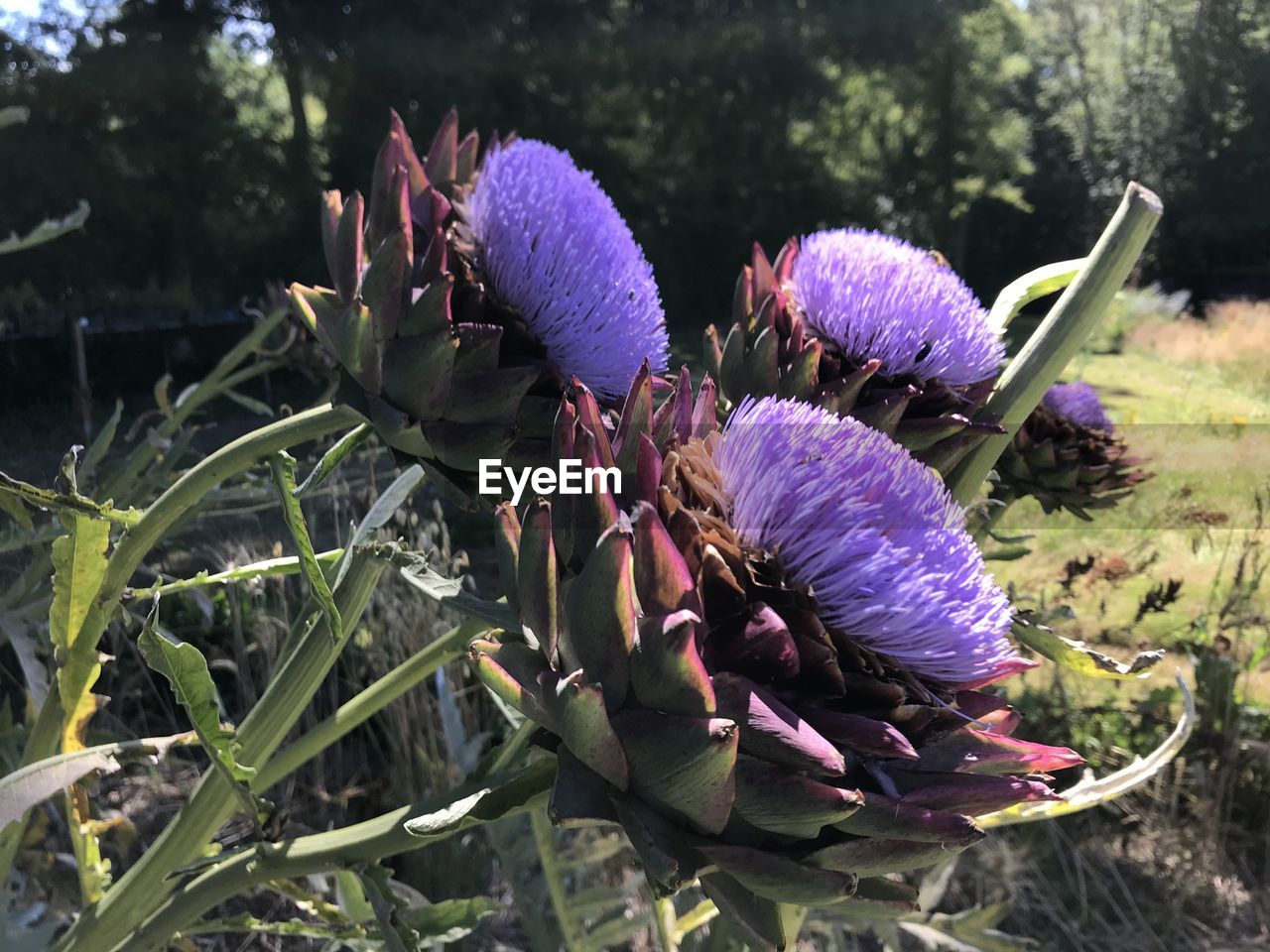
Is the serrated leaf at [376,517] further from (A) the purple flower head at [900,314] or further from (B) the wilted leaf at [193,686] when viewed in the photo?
(A) the purple flower head at [900,314]

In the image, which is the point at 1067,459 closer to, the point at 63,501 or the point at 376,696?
the point at 376,696

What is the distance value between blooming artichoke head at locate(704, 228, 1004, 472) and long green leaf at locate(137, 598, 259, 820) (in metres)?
0.30

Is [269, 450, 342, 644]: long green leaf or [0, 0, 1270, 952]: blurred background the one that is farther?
[0, 0, 1270, 952]: blurred background

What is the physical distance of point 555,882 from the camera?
1.88 ft

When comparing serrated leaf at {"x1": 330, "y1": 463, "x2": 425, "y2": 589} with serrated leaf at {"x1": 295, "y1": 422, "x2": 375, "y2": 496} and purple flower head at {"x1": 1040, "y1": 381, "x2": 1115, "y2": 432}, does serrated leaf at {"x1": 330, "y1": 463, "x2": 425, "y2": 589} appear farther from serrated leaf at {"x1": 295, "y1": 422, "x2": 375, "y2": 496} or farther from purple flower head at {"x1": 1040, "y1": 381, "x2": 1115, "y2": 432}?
purple flower head at {"x1": 1040, "y1": 381, "x2": 1115, "y2": 432}

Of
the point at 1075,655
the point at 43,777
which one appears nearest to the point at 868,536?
the point at 1075,655

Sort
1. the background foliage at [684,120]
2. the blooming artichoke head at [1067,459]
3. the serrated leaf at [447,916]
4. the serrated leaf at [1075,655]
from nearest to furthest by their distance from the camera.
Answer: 1. the serrated leaf at [1075,655]
2. the serrated leaf at [447,916]
3. the blooming artichoke head at [1067,459]
4. the background foliage at [684,120]

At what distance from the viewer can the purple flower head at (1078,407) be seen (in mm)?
804

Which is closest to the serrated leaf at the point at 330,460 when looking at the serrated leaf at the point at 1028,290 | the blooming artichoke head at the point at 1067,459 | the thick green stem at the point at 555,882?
the thick green stem at the point at 555,882

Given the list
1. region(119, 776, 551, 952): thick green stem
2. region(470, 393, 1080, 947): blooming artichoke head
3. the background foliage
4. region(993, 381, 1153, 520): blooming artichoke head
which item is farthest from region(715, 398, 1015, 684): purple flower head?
the background foliage

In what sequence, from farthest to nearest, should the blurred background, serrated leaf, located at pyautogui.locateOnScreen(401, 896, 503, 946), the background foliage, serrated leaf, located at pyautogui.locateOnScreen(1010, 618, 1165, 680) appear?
the background foliage, the blurred background, serrated leaf, located at pyautogui.locateOnScreen(401, 896, 503, 946), serrated leaf, located at pyautogui.locateOnScreen(1010, 618, 1165, 680)

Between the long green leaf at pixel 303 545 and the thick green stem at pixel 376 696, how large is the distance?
0.13 feet

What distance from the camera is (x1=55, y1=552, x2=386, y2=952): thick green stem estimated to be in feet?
1.52

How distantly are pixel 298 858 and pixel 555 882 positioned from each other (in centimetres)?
20
